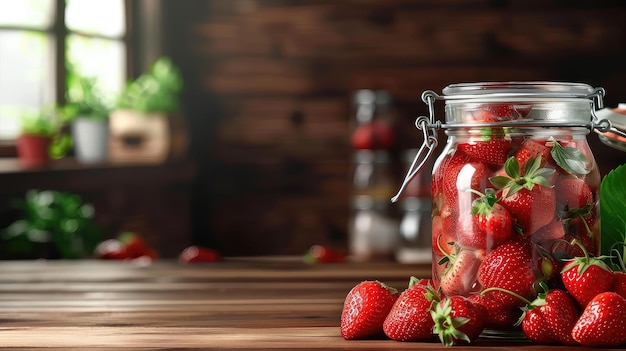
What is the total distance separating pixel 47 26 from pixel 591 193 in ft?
8.95

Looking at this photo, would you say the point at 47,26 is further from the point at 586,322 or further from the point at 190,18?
the point at 586,322

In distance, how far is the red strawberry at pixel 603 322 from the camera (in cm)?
67

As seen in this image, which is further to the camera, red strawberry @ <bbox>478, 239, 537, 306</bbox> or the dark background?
the dark background

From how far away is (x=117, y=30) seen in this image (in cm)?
362

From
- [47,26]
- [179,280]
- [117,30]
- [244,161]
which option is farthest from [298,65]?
[179,280]

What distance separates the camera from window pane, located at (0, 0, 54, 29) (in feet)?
9.94

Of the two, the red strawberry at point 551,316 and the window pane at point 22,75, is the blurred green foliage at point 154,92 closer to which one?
the window pane at point 22,75

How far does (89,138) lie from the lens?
331 centimetres

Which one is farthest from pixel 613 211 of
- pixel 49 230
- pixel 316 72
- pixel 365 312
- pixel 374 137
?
pixel 316 72

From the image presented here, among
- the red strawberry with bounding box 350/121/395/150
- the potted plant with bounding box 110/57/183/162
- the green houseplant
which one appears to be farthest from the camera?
the red strawberry with bounding box 350/121/395/150

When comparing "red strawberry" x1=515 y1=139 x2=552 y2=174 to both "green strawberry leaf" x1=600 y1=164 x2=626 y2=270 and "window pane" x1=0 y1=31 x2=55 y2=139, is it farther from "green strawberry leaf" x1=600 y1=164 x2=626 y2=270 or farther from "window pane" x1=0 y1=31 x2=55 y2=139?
"window pane" x1=0 y1=31 x2=55 y2=139

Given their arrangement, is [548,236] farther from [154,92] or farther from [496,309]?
[154,92]

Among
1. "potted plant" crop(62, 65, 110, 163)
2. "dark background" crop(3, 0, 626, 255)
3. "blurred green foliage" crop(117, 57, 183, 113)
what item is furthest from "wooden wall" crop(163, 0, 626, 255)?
"potted plant" crop(62, 65, 110, 163)

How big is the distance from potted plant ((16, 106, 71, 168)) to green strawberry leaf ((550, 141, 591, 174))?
2440mm
